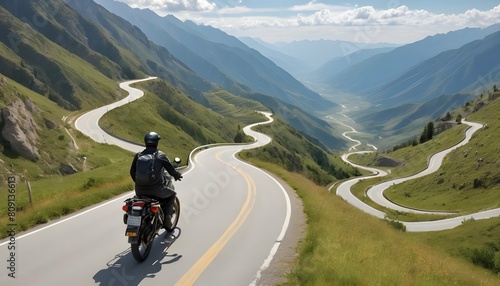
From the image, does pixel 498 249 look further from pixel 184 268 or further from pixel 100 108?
pixel 100 108

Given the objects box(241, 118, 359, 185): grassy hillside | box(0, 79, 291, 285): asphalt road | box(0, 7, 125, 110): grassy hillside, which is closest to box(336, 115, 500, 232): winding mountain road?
box(241, 118, 359, 185): grassy hillside

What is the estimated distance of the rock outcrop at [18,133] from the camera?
37062 mm

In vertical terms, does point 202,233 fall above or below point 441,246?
above

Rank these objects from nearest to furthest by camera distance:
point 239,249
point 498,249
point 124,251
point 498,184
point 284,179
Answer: point 124,251 < point 239,249 < point 284,179 < point 498,249 < point 498,184

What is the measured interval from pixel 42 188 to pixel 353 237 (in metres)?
21.0

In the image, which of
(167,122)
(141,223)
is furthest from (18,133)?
(167,122)

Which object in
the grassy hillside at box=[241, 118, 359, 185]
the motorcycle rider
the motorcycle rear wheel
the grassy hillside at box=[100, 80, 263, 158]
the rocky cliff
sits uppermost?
the motorcycle rider

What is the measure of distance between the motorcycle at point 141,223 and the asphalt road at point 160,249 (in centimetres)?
39

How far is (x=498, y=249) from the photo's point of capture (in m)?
35.6

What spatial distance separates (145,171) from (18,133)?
34.4 metres

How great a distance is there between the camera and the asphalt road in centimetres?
890

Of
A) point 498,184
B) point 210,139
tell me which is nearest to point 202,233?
point 498,184

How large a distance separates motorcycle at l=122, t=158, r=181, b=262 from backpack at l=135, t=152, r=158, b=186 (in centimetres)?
49

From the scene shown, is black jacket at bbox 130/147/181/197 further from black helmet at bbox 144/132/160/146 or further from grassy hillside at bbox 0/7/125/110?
grassy hillside at bbox 0/7/125/110
